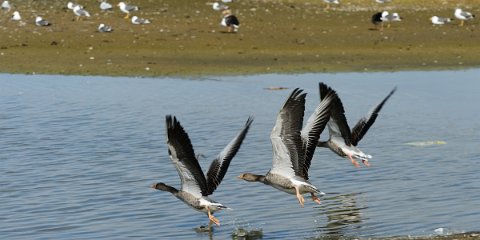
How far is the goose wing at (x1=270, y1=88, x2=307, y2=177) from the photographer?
1071 cm

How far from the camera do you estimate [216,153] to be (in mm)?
15438

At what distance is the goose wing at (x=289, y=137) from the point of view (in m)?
10.7

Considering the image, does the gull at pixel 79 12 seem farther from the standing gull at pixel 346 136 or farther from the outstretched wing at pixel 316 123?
the outstretched wing at pixel 316 123

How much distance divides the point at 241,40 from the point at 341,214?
1714cm

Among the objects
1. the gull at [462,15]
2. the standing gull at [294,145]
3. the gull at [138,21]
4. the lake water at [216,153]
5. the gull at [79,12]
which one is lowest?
the gull at [462,15]

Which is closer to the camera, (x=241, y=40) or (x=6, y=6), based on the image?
(x=241, y=40)

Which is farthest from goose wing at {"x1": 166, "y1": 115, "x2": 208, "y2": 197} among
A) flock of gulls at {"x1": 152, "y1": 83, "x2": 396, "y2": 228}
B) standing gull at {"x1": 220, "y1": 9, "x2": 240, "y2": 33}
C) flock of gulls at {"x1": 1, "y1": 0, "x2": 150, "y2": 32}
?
flock of gulls at {"x1": 1, "y1": 0, "x2": 150, "y2": 32}

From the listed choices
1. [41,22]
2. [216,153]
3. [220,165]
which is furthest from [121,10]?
[220,165]

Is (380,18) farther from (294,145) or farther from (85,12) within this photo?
(294,145)

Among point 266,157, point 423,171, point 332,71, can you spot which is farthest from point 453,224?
point 332,71

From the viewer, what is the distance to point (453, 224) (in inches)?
416

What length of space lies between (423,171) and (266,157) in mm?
2334

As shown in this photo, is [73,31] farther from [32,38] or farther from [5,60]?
[5,60]

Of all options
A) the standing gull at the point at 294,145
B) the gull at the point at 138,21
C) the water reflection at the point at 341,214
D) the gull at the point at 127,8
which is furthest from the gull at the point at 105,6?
the standing gull at the point at 294,145
